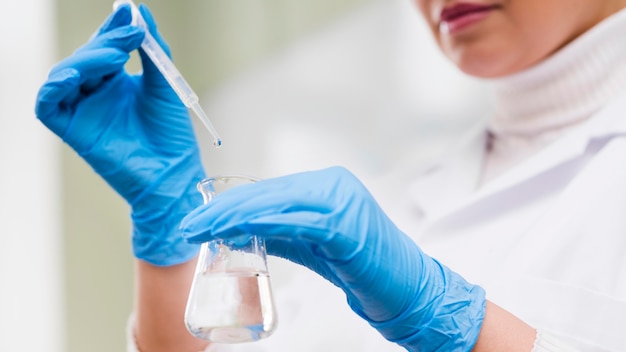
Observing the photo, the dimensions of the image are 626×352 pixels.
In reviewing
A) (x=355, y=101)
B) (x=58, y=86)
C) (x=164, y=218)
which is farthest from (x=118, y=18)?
(x=355, y=101)

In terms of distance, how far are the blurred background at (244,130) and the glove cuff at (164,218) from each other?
3.42 feet

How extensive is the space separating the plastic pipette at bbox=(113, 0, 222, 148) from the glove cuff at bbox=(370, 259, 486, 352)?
34 centimetres

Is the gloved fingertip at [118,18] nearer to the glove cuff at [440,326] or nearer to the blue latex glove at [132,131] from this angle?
the blue latex glove at [132,131]

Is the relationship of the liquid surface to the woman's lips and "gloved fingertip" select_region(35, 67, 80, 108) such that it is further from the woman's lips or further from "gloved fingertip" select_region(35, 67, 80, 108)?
the woman's lips

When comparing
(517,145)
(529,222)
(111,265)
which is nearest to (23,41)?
(111,265)

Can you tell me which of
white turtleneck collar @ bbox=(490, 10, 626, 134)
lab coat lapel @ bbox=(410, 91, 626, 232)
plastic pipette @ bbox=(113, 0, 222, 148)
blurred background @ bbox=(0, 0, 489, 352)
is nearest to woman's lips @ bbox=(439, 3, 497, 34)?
white turtleneck collar @ bbox=(490, 10, 626, 134)

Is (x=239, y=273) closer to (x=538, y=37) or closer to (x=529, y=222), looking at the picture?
(x=529, y=222)

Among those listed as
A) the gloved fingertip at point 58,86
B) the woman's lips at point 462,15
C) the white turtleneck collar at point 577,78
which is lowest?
the gloved fingertip at point 58,86

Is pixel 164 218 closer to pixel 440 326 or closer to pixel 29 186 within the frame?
pixel 440 326

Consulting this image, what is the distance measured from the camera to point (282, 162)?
239 cm

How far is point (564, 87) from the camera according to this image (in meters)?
1.16

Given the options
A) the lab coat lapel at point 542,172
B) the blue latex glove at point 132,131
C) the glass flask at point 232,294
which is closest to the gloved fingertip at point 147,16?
the blue latex glove at point 132,131

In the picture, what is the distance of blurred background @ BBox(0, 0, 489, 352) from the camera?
210 centimetres

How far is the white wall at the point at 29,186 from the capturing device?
2.13m
